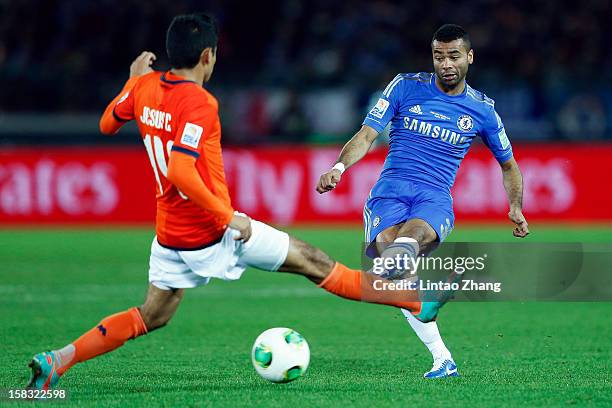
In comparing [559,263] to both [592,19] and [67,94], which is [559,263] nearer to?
[592,19]

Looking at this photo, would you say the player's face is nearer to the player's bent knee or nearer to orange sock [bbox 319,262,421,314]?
orange sock [bbox 319,262,421,314]

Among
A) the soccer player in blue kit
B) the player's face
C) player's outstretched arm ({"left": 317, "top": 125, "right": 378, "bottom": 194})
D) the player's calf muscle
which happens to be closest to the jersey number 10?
the player's calf muscle

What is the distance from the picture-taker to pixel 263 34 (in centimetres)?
2142

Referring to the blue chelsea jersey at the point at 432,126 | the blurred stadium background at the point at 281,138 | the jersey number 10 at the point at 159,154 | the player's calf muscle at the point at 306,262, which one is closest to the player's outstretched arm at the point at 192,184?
the jersey number 10 at the point at 159,154

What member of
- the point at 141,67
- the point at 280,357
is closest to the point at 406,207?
the point at 280,357

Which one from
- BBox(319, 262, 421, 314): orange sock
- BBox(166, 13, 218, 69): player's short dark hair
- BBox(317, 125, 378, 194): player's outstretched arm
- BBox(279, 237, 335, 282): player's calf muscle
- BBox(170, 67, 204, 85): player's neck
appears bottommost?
BBox(319, 262, 421, 314): orange sock

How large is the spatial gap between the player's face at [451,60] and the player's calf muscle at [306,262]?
1.78 m

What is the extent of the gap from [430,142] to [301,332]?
8.24ft

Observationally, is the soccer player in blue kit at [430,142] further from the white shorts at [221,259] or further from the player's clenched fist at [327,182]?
the white shorts at [221,259]

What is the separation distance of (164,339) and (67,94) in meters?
11.6

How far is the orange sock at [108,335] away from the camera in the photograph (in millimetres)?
5957

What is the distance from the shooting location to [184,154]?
18.2 feet

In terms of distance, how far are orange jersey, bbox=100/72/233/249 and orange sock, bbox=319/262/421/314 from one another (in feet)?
2.27

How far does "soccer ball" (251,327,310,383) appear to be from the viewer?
20.1 feet
